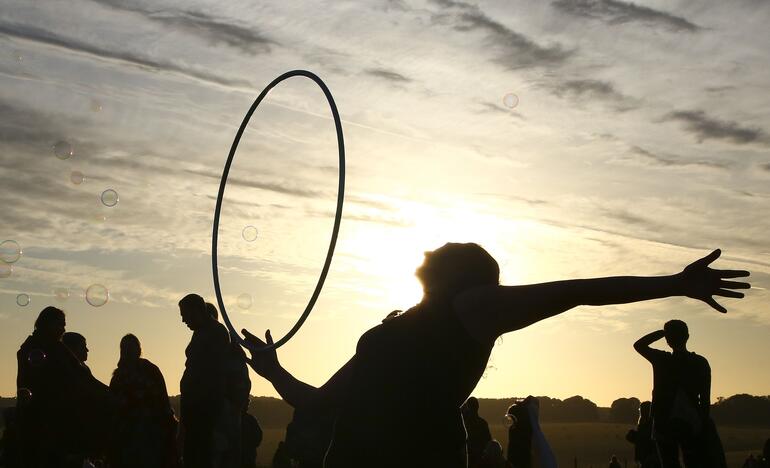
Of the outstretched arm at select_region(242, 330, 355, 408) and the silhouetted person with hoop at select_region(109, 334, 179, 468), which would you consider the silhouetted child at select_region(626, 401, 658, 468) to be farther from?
the outstretched arm at select_region(242, 330, 355, 408)

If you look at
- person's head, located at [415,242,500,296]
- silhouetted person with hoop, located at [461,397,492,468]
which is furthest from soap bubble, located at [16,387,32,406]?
person's head, located at [415,242,500,296]

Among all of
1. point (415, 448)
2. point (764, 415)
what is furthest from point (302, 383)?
point (764, 415)

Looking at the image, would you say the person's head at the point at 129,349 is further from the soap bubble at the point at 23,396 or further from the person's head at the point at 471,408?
the person's head at the point at 471,408

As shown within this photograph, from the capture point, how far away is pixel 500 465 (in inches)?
392

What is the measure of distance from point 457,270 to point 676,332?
715 cm

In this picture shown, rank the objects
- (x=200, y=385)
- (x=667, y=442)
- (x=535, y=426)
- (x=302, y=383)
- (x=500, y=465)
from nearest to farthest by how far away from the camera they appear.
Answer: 1. (x=302, y=383)
2. (x=535, y=426)
3. (x=500, y=465)
4. (x=667, y=442)
5. (x=200, y=385)

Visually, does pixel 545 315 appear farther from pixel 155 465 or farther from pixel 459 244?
pixel 155 465

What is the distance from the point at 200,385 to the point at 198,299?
917 millimetres

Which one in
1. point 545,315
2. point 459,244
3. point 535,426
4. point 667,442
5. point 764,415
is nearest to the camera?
point 545,315

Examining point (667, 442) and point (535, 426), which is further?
point (667, 442)

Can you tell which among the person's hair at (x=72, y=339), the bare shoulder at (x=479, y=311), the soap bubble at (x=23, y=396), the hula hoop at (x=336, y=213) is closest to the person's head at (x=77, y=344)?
the person's hair at (x=72, y=339)

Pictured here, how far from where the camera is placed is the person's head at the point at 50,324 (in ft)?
34.3

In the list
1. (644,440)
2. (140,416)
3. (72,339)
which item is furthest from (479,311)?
(644,440)

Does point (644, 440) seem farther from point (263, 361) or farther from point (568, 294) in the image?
point (568, 294)
